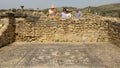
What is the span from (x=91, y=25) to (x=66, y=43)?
1583 mm

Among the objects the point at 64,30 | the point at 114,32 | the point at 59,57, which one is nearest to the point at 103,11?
the point at 64,30

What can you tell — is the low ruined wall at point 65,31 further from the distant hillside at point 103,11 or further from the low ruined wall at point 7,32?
the distant hillside at point 103,11

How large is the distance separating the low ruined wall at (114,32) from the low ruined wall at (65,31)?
0.55m

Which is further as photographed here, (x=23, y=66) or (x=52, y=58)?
(x=52, y=58)

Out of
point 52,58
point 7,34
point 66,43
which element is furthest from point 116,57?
point 7,34

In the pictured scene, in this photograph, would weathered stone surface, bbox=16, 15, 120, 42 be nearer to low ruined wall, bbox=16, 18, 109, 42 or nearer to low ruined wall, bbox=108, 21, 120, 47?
low ruined wall, bbox=16, 18, 109, 42

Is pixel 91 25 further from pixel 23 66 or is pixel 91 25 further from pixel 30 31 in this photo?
pixel 23 66

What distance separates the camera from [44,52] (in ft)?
35.8

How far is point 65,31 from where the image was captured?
1408 cm

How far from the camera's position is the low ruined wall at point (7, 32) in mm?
12351

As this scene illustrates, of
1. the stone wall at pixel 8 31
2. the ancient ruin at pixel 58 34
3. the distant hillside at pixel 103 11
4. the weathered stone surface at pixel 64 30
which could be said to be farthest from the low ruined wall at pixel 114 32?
the distant hillside at pixel 103 11

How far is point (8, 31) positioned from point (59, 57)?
422 centimetres

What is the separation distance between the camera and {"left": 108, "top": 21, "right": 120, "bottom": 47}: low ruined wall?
12.2m

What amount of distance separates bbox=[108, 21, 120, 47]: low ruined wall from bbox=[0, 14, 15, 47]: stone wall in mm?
4731
